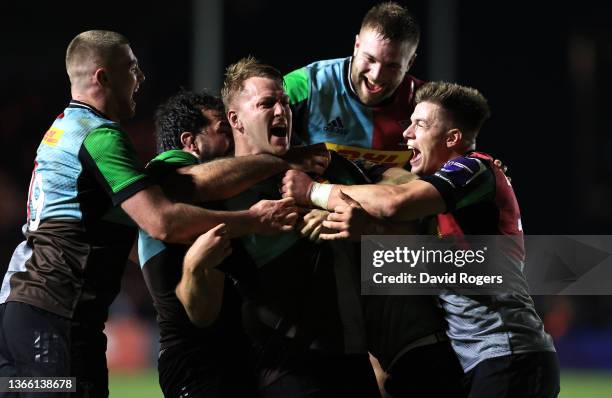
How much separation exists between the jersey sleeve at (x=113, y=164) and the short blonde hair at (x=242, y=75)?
0.72 metres

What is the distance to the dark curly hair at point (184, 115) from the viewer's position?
5727mm

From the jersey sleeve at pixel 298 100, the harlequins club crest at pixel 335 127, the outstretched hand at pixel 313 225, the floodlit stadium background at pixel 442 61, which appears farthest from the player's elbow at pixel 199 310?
the floodlit stadium background at pixel 442 61

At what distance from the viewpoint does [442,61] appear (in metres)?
17.5

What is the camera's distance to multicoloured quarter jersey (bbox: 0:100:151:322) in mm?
4801

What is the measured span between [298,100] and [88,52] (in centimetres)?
141

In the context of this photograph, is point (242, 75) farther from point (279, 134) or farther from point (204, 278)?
point (204, 278)

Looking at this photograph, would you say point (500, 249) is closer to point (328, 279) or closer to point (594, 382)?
point (328, 279)

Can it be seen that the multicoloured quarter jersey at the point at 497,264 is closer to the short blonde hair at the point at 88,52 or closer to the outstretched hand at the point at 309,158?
the outstretched hand at the point at 309,158

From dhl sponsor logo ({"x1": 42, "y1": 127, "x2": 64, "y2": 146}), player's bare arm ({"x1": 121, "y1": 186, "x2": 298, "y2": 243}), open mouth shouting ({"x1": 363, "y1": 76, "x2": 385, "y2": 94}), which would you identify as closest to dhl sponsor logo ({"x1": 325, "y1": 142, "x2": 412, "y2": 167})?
open mouth shouting ({"x1": 363, "y1": 76, "x2": 385, "y2": 94})

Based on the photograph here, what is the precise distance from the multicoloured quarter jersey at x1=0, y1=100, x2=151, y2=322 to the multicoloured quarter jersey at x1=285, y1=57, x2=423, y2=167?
154cm

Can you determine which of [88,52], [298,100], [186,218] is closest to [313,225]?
[186,218]

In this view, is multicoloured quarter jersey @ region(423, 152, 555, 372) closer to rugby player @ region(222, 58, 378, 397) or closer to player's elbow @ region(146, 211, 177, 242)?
rugby player @ region(222, 58, 378, 397)

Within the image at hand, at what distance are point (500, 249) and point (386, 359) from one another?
766mm

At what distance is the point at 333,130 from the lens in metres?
6.17
